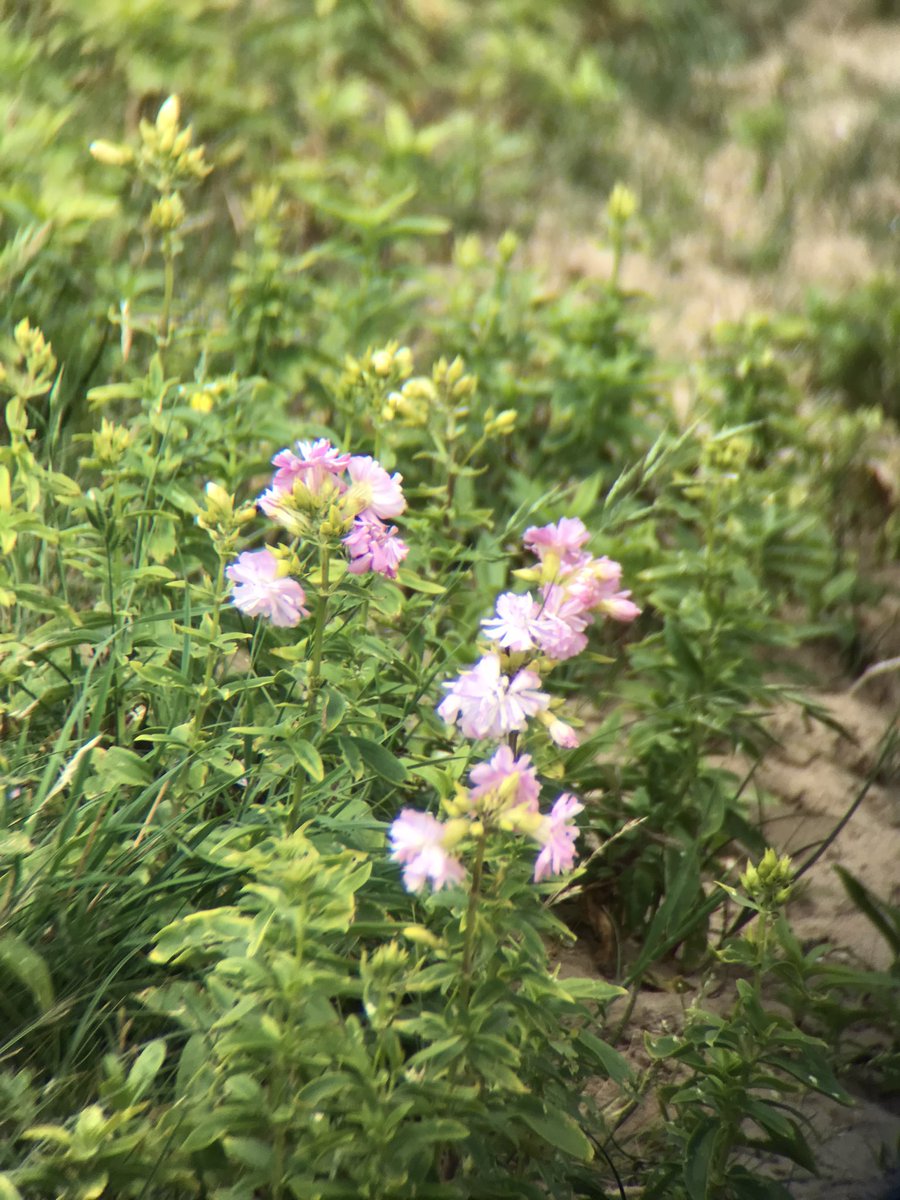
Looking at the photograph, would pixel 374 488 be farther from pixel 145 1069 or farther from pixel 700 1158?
pixel 700 1158

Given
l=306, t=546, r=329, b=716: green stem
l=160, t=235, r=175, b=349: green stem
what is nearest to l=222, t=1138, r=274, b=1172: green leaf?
l=306, t=546, r=329, b=716: green stem

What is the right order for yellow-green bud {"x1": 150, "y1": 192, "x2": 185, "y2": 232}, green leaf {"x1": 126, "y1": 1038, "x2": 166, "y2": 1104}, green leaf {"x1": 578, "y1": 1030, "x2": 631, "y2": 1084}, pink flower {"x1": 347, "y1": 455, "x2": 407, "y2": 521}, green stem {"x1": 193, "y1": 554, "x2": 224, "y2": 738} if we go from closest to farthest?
green leaf {"x1": 126, "y1": 1038, "x2": 166, "y2": 1104} < pink flower {"x1": 347, "y1": 455, "x2": 407, "y2": 521} < green leaf {"x1": 578, "y1": 1030, "x2": 631, "y2": 1084} < green stem {"x1": 193, "y1": 554, "x2": 224, "y2": 738} < yellow-green bud {"x1": 150, "y1": 192, "x2": 185, "y2": 232}

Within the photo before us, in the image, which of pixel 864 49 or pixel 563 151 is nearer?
pixel 563 151

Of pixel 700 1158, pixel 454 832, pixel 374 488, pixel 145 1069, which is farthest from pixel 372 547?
pixel 700 1158

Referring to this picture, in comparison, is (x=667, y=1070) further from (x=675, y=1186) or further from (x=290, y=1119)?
(x=290, y=1119)

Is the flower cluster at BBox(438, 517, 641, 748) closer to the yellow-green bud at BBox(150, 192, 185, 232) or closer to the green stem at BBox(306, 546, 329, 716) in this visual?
the green stem at BBox(306, 546, 329, 716)

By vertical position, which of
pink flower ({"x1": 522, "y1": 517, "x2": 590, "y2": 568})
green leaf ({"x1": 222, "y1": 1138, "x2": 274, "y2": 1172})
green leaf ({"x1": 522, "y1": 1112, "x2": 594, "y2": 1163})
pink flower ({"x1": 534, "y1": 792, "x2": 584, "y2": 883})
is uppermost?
pink flower ({"x1": 522, "y1": 517, "x2": 590, "y2": 568})

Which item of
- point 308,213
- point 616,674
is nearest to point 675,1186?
point 616,674
